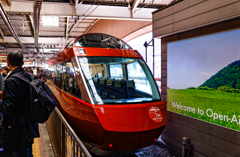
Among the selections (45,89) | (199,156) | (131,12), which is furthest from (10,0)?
(199,156)

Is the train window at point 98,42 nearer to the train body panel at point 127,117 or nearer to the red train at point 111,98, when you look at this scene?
the red train at point 111,98

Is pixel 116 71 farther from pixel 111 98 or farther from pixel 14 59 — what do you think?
pixel 14 59

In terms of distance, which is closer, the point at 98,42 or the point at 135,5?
the point at 98,42

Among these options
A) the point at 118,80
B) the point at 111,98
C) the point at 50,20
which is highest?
the point at 50,20

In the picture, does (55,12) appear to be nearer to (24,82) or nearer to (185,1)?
(185,1)

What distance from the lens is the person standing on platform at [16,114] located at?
2443 millimetres

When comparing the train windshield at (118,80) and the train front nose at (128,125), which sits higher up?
the train windshield at (118,80)

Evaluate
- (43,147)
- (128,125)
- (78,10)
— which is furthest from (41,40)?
(128,125)

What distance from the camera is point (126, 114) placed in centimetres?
411

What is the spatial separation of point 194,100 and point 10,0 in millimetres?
8830

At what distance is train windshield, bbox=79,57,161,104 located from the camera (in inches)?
182

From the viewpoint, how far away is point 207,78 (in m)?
4.44

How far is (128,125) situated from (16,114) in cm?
209

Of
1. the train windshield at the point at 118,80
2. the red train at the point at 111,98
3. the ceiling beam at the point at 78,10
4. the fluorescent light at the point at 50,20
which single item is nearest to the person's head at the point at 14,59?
the red train at the point at 111,98
